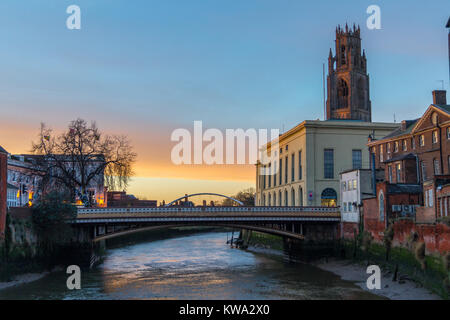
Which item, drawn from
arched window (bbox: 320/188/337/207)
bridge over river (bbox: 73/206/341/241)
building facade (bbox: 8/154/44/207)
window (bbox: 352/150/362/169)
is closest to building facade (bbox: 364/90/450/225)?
bridge over river (bbox: 73/206/341/241)

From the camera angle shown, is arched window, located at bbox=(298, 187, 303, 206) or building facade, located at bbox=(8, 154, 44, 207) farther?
arched window, located at bbox=(298, 187, 303, 206)

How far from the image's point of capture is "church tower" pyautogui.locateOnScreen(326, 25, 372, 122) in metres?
136

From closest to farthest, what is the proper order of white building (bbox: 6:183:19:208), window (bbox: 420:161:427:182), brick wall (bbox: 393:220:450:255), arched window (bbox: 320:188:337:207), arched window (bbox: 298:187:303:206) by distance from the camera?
brick wall (bbox: 393:220:450:255)
window (bbox: 420:161:427:182)
white building (bbox: 6:183:19:208)
arched window (bbox: 320:188:337:207)
arched window (bbox: 298:187:303:206)

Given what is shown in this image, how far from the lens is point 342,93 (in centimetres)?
13950

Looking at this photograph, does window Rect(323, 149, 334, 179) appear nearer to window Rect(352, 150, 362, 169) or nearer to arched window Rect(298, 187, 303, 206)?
window Rect(352, 150, 362, 169)

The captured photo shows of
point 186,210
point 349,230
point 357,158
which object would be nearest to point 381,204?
point 349,230

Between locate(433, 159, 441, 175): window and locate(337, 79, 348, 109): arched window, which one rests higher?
locate(337, 79, 348, 109): arched window

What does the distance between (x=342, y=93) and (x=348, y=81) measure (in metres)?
4.05

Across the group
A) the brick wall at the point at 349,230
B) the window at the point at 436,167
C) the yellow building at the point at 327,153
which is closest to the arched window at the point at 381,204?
the brick wall at the point at 349,230

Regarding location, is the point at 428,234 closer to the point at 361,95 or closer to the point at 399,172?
the point at 399,172

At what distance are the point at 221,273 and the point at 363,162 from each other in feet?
136

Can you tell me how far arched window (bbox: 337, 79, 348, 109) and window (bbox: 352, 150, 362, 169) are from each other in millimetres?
58725

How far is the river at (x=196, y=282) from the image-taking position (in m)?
36.1

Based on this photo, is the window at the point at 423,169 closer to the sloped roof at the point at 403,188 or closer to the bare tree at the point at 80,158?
the sloped roof at the point at 403,188
